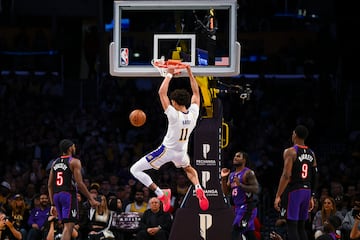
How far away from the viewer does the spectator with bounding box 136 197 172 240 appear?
18219 mm

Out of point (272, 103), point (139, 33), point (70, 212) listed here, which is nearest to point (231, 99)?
point (272, 103)

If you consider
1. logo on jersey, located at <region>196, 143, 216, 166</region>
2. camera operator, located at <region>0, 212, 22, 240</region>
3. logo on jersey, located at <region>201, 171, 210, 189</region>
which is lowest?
camera operator, located at <region>0, 212, 22, 240</region>

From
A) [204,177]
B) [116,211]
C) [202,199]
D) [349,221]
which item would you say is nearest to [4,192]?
[116,211]

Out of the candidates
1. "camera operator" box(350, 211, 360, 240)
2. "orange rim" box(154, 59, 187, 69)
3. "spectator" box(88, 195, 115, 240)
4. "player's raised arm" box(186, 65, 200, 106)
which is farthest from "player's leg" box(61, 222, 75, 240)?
"camera operator" box(350, 211, 360, 240)

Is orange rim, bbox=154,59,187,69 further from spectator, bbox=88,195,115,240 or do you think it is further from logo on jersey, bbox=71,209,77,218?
spectator, bbox=88,195,115,240

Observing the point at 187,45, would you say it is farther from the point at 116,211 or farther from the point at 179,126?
the point at 116,211

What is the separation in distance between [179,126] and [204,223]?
7.53 feet

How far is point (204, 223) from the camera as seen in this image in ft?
53.3

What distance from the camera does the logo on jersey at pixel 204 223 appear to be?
16219 millimetres

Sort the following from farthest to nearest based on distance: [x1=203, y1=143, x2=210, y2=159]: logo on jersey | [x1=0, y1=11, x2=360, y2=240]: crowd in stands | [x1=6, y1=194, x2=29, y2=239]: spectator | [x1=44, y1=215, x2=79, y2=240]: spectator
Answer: [x1=0, y1=11, x2=360, y2=240]: crowd in stands, [x1=6, y1=194, x2=29, y2=239]: spectator, [x1=44, y1=215, x2=79, y2=240]: spectator, [x1=203, y1=143, x2=210, y2=159]: logo on jersey

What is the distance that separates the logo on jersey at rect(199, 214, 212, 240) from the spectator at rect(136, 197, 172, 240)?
2087 millimetres

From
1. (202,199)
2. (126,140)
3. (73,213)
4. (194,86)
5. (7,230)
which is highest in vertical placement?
(194,86)

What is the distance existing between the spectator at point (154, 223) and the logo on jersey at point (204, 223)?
82.2 inches

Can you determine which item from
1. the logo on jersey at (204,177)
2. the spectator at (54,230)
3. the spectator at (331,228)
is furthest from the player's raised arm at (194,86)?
the spectator at (54,230)
